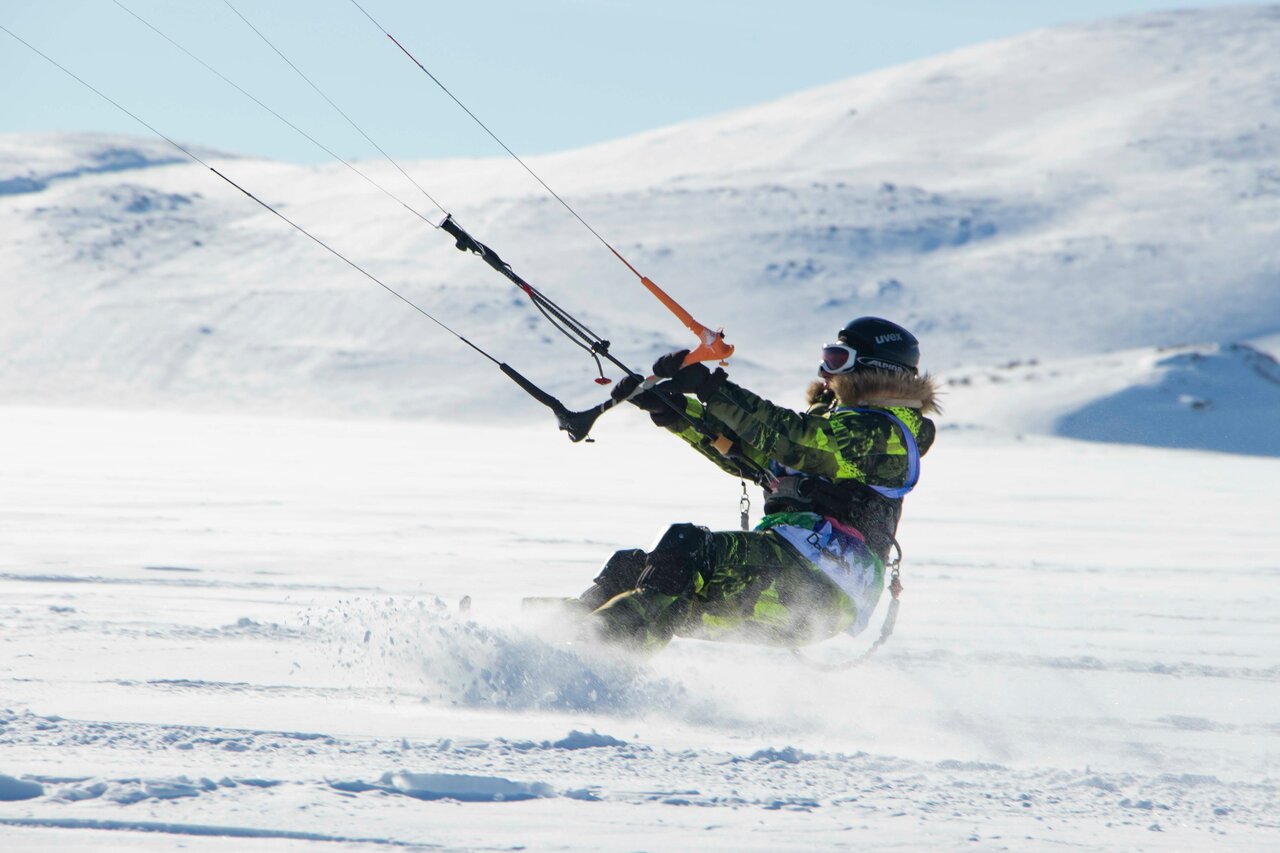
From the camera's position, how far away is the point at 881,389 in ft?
15.7

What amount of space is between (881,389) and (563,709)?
1631mm

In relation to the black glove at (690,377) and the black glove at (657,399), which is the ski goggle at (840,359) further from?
the black glove at (657,399)

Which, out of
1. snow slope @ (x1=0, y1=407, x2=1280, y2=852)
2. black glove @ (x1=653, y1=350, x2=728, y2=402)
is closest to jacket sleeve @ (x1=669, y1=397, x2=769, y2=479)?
black glove @ (x1=653, y1=350, x2=728, y2=402)

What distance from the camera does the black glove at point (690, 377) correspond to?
4.61 m

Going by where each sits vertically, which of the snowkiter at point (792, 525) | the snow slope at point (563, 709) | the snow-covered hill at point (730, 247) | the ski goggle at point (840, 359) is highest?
the snow-covered hill at point (730, 247)

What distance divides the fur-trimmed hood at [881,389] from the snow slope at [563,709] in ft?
3.39

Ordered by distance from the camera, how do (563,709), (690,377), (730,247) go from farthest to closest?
(730,247)
(690,377)
(563,709)

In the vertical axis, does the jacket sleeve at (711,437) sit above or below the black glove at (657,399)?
below

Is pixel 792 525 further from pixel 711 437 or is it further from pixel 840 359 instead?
pixel 840 359

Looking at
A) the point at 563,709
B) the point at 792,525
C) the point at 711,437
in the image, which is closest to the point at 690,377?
the point at 711,437

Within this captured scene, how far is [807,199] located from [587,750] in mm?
85135

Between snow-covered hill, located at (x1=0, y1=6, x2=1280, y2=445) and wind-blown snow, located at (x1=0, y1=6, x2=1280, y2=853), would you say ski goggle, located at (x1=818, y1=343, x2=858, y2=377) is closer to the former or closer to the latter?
wind-blown snow, located at (x1=0, y1=6, x2=1280, y2=853)

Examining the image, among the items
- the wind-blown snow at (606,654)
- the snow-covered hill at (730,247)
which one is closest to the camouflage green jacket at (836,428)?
the wind-blown snow at (606,654)

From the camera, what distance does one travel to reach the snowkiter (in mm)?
4535
